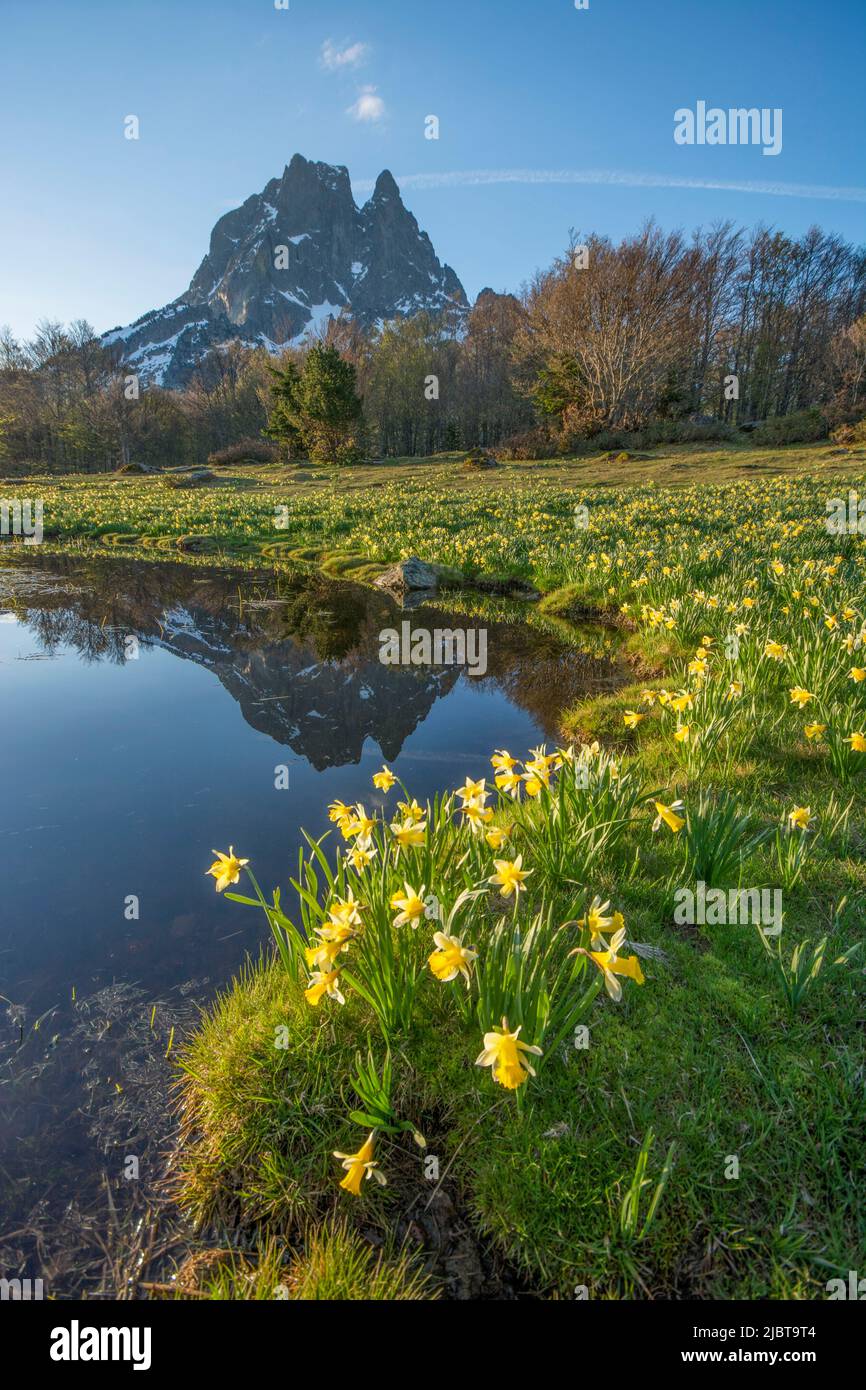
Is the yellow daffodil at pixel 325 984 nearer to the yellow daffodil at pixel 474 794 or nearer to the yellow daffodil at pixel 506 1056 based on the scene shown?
the yellow daffodil at pixel 506 1056

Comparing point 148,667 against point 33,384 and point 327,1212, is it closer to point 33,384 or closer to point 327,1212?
point 327,1212

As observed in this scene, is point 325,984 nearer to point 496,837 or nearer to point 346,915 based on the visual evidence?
point 346,915

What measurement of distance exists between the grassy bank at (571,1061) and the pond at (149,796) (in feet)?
1.02

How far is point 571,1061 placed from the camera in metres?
2.09

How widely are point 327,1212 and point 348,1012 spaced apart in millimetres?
603

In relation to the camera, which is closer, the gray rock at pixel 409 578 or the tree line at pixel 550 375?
the gray rock at pixel 409 578

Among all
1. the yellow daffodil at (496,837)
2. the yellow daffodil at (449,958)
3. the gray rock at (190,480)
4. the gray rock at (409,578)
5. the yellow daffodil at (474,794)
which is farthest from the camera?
the gray rock at (190,480)

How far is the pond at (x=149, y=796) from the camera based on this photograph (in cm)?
202

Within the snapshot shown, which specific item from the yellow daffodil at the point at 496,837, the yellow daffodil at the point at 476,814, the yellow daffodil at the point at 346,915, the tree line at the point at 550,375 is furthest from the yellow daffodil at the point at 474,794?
the tree line at the point at 550,375

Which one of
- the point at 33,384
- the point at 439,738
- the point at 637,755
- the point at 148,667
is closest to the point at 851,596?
the point at 637,755

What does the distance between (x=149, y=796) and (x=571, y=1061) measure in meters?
3.31

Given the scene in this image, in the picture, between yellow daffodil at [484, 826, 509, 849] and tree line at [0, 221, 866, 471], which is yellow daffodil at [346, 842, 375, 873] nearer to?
yellow daffodil at [484, 826, 509, 849]

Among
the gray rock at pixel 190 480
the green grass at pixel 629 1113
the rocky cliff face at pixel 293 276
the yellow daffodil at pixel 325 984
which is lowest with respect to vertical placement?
the green grass at pixel 629 1113

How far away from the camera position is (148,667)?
7.22 m
